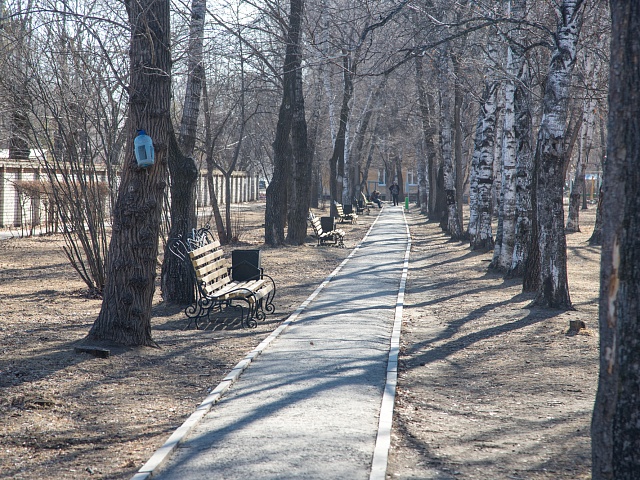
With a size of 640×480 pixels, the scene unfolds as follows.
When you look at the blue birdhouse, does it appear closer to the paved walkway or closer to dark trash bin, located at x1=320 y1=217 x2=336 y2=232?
the paved walkway

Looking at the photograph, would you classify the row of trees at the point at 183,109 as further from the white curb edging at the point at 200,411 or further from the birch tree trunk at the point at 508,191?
the white curb edging at the point at 200,411

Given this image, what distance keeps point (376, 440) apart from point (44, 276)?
11.9 meters

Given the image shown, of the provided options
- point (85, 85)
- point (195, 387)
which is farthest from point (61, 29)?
point (195, 387)

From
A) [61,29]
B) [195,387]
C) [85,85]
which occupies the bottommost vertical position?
→ [195,387]

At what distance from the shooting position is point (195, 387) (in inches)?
278

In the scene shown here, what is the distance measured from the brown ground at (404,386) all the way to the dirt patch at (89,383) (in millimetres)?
14

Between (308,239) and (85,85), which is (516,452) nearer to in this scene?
(85,85)

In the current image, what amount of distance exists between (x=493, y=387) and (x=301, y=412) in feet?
7.31

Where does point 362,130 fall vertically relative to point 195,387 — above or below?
above

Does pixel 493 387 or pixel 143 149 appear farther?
pixel 143 149

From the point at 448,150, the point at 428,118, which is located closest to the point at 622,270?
the point at 448,150

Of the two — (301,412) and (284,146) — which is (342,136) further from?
(301,412)

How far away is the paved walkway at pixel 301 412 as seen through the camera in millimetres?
4742

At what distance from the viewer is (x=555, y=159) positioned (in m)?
11.0
